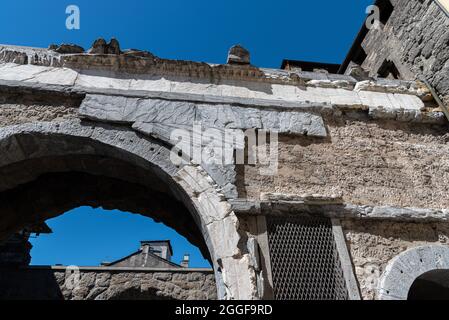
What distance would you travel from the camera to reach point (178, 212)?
4.84 m

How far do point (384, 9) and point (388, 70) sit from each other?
1112mm

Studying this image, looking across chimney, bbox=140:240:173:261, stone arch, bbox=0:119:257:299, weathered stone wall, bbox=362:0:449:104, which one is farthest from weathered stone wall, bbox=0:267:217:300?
chimney, bbox=140:240:173:261

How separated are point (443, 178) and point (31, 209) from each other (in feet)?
15.8

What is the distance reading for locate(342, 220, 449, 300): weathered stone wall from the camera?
11.0 ft

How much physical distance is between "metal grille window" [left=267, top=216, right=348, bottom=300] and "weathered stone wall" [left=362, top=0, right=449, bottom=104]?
2717 millimetres

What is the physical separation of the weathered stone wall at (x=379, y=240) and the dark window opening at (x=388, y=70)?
351cm

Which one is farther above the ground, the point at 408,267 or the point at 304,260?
the point at 304,260

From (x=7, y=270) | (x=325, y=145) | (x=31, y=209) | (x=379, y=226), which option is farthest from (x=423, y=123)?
(x=7, y=270)

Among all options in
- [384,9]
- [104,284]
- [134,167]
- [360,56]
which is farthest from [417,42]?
[104,284]

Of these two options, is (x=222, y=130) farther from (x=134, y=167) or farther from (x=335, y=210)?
(x=335, y=210)

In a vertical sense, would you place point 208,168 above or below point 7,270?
below

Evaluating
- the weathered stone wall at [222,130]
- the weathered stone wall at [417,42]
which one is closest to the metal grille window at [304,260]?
the weathered stone wall at [222,130]

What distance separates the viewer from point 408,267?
3.34 meters
